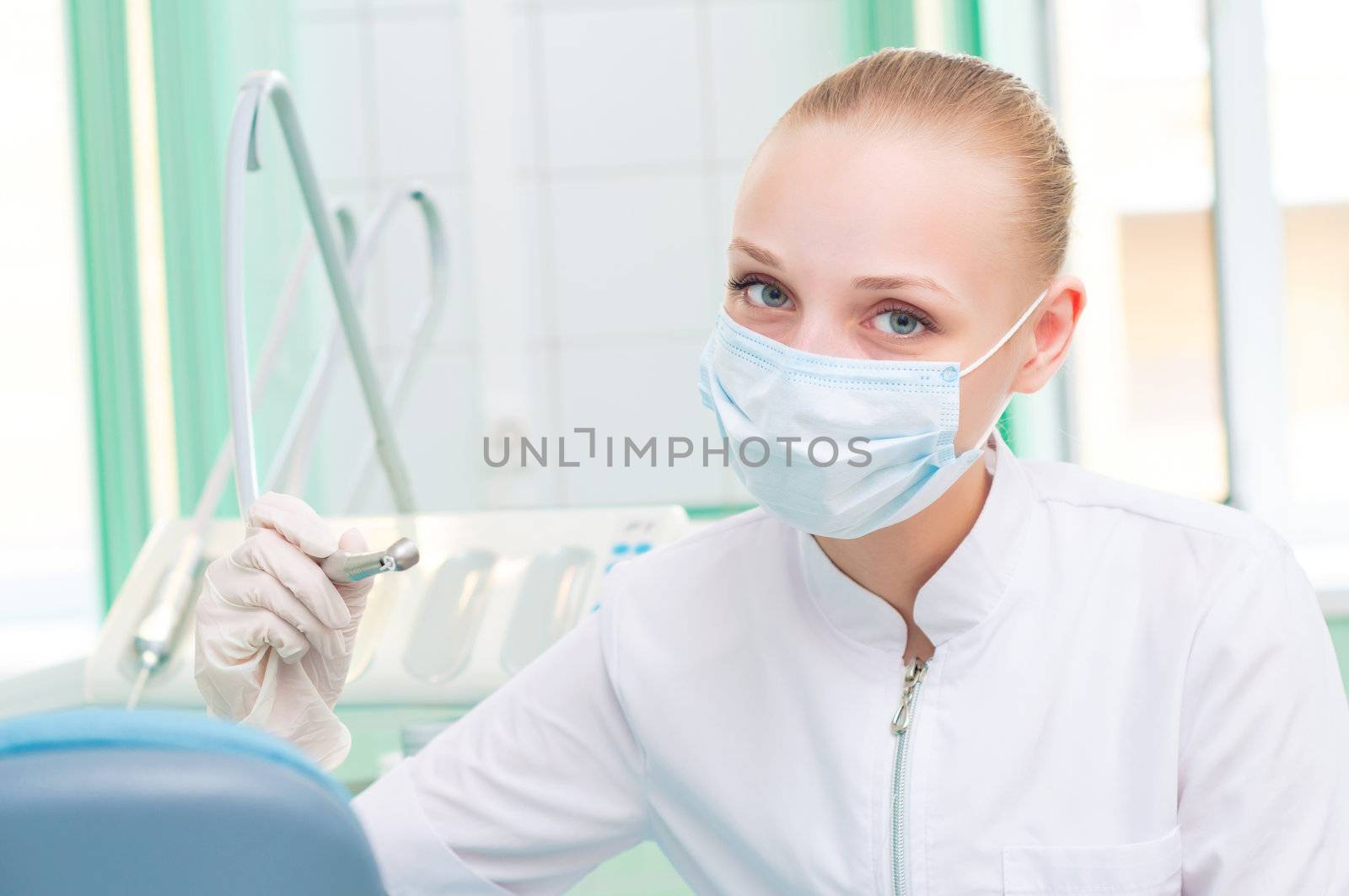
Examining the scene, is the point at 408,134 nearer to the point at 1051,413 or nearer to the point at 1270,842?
the point at 1051,413

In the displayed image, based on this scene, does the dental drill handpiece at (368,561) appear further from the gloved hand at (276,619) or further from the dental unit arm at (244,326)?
the dental unit arm at (244,326)

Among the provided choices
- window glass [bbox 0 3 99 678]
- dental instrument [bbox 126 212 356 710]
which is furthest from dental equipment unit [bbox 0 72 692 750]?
window glass [bbox 0 3 99 678]

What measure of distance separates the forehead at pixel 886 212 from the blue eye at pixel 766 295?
0.14 ft

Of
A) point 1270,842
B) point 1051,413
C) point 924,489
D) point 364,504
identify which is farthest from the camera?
point 364,504

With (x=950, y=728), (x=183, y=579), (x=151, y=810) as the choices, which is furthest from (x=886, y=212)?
(x=183, y=579)

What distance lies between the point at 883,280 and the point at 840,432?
121mm

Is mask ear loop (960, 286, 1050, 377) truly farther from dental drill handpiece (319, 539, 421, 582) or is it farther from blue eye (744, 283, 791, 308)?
dental drill handpiece (319, 539, 421, 582)

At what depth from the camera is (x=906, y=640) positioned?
102cm

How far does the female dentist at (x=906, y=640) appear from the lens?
94 centimetres

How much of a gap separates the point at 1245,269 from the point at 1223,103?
32 cm

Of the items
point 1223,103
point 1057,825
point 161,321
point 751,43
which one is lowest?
point 1057,825

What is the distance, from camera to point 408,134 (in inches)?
103

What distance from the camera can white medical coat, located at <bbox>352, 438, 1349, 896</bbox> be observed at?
924 millimetres

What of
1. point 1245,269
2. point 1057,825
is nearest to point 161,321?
point 1057,825
